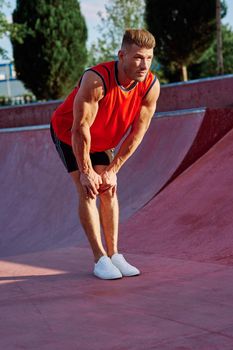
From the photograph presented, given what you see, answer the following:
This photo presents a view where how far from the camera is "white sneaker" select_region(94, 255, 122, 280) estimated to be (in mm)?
4848

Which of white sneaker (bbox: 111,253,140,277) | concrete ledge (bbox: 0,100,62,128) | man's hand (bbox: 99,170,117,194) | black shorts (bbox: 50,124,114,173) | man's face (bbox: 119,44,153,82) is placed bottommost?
concrete ledge (bbox: 0,100,62,128)

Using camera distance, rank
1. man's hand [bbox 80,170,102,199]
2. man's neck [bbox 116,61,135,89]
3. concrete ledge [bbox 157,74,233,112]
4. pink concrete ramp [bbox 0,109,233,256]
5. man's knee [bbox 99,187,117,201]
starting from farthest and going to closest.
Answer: concrete ledge [bbox 157,74,233,112] → pink concrete ramp [bbox 0,109,233,256] → man's knee [bbox 99,187,117,201] → man's hand [bbox 80,170,102,199] → man's neck [bbox 116,61,135,89]

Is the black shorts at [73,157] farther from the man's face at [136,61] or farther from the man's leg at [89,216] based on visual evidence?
the man's face at [136,61]

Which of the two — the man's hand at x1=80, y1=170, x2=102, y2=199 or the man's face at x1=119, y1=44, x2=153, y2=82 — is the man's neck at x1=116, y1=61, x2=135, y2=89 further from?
the man's hand at x1=80, y1=170, x2=102, y2=199

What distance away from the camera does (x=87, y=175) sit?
4777 mm

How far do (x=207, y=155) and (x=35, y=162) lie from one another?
3.68 meters

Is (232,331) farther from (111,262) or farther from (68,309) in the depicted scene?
(111,262)

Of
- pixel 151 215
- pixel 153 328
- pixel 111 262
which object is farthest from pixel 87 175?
pixel 151 215

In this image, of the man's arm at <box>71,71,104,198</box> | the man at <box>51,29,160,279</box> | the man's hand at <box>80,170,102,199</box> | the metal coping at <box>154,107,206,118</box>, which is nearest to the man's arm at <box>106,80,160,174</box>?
the man at <box>51,29,160,279</box>

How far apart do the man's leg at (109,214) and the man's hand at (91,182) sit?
0.67 ft

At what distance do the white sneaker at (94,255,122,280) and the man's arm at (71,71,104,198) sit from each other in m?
0.62

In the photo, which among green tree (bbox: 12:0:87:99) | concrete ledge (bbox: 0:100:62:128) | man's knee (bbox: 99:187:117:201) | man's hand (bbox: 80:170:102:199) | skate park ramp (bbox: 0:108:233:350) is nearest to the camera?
skate park ramp (bbox: 0:108:233:350)

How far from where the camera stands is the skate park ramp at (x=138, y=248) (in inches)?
134

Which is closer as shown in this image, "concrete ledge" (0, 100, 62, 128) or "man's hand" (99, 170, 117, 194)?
"man's hand" (99, 170, 117, 194)
